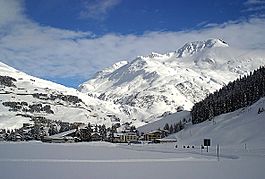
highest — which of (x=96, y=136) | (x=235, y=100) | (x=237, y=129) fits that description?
(x=235, y=100)

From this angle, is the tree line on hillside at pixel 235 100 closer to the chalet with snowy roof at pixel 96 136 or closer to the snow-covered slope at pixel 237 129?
the snow-covered slope at pixel 237 129

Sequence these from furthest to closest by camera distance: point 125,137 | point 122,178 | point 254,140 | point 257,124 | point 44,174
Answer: point 125,137, point 257,124, point 254,140, point 44,174, point 122,178

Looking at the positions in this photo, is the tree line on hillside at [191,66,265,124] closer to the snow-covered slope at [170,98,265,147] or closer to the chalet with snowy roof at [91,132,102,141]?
the snow-covered slope at [170,98,265,147]

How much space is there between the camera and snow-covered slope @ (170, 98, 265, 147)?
11056cm

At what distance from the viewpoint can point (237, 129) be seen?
12244cm

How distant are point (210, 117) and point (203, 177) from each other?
142884mm

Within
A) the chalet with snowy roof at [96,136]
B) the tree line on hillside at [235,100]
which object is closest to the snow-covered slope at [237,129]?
the tree line on hillside at [235,100]

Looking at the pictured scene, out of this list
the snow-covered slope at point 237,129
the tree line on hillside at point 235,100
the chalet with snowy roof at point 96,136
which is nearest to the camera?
the snow-covered slope at point 237,129

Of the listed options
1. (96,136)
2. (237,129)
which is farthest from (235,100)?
(96,136)

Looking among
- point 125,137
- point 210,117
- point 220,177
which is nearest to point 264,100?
point 210,117

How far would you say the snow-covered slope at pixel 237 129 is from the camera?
11056 centimetres

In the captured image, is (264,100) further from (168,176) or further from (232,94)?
(168,176)

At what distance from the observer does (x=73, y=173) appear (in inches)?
1238

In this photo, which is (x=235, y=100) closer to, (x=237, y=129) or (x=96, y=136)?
(x=237, y=129)
